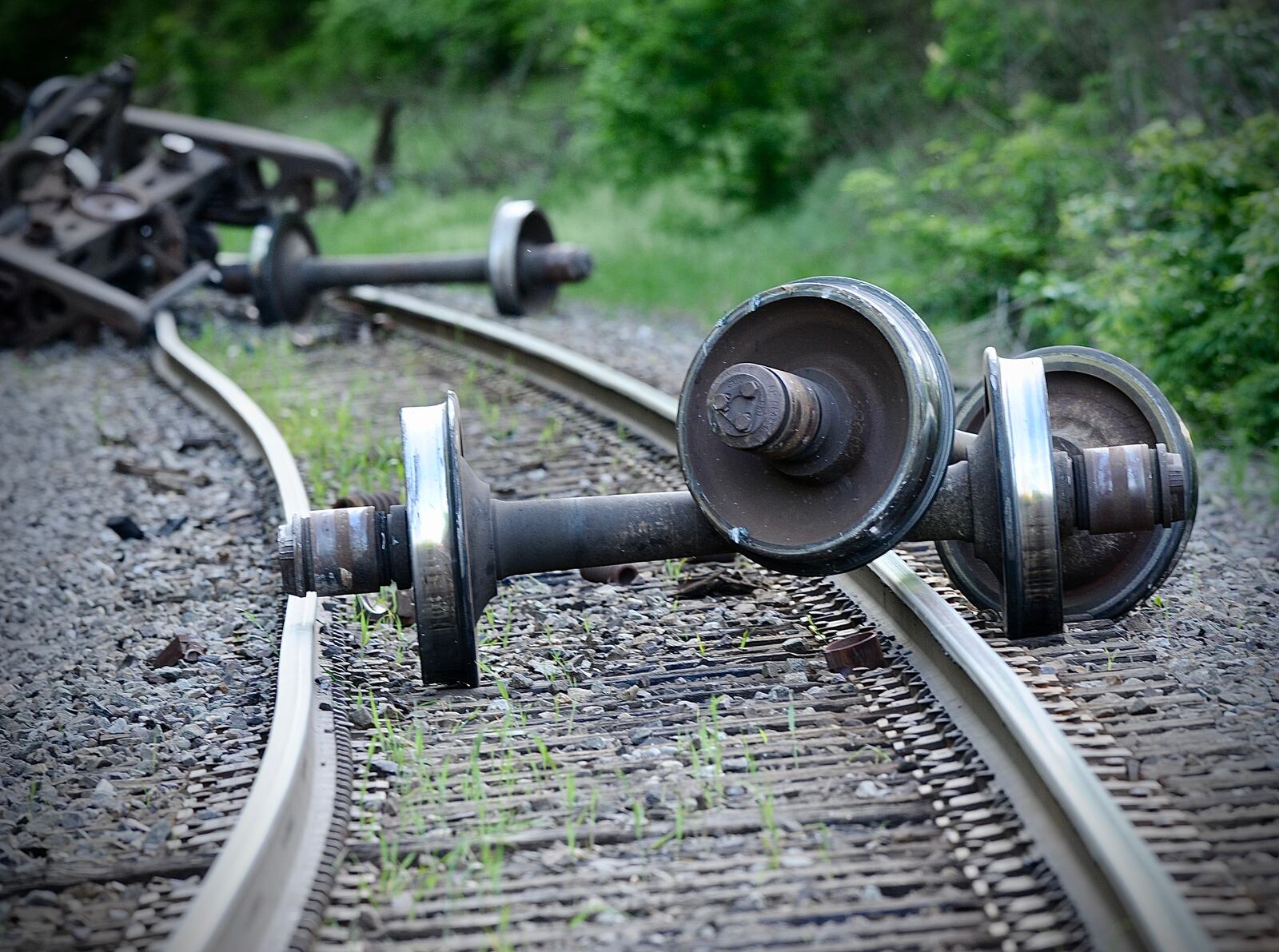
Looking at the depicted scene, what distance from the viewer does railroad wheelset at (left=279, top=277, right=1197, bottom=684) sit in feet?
11.1

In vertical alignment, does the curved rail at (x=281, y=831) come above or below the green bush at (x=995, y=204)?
below

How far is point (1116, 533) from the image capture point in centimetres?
375

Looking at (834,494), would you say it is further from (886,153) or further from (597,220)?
(597,220)

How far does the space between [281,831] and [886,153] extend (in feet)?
42.1

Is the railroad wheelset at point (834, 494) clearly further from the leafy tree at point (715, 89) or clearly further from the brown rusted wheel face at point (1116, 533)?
the leafy tree at point (715, 89)

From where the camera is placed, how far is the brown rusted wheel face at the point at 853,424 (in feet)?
11.1

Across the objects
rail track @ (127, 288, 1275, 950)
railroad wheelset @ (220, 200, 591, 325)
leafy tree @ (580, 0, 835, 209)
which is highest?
leafy tree @ (580, 0, 835, 209)

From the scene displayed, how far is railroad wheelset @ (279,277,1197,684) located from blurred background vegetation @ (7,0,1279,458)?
9.76 feet

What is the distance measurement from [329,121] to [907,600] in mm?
23993

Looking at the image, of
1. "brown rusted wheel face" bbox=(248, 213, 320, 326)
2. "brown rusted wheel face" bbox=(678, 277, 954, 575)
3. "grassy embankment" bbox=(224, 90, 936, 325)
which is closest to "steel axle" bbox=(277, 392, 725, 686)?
"brown rusted wheel face" bbox=(678, 277, 954, 575)

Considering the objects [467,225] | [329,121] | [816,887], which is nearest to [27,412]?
[816,887]

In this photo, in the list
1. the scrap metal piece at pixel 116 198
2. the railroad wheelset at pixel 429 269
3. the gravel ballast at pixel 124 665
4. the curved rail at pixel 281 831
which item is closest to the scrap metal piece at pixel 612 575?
the curved rail at pixel 281 831

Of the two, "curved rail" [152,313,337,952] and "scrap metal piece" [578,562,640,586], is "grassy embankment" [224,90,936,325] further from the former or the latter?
"curved rail" [152,313,337,952]

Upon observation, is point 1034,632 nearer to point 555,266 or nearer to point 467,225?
point 555,266
